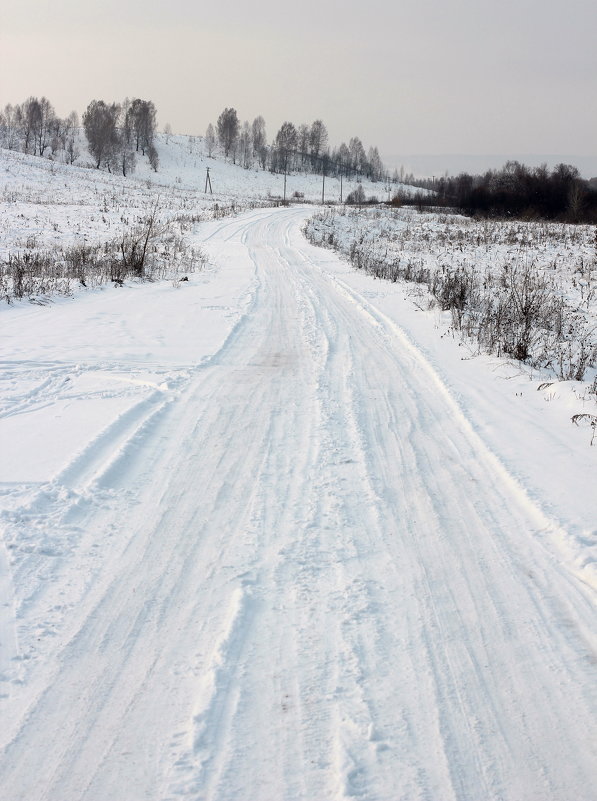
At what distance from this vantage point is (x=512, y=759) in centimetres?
210

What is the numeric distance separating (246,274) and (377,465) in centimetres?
1134

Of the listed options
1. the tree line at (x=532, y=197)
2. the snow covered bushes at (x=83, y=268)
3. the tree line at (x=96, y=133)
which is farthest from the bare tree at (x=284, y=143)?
the snow covered bushes at (x=83, y=268)

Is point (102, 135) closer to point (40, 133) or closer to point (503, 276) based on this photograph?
point (40, 133)

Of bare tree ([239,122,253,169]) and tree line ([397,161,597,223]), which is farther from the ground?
bare tree ([239,122,253,169])

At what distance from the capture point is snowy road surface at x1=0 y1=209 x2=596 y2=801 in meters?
2.04

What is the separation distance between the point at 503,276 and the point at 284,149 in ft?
362

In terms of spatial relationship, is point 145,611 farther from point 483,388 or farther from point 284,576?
point 483,388

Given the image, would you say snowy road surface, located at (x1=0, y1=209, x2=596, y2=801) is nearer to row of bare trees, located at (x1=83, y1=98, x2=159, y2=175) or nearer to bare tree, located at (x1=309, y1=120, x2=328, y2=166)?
row of bare trees, located at (x1=83, y1=98, x2=159, y2=175)

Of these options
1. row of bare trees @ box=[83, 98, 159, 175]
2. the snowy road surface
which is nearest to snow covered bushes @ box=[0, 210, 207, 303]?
the snowy road surface

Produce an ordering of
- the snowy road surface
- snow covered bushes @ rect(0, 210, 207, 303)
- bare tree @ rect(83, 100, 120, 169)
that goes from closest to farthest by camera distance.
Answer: the snowy road surface, snow covered bushes @ rect(0, 210, 207, 303), bare tree @ rect(83, 100, 120, 169)

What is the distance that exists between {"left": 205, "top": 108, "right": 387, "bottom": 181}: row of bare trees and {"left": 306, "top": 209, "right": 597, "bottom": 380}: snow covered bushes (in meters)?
88.3

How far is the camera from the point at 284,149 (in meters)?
114

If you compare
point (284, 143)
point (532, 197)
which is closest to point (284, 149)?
point (284, 143)

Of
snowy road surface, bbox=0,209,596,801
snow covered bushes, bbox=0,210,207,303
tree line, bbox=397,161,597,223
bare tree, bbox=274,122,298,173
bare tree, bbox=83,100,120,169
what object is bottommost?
snowy road surface, bbox=0,209,596,801
